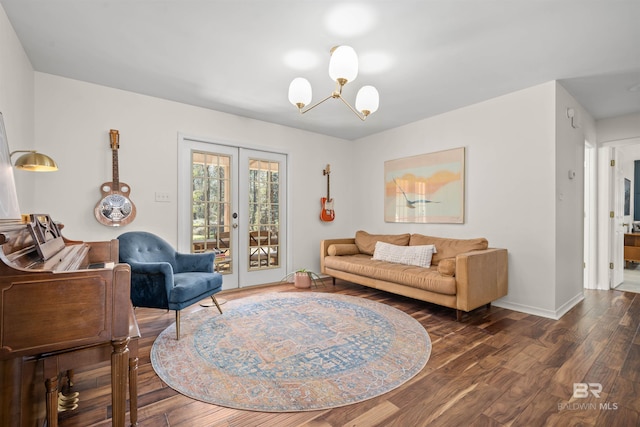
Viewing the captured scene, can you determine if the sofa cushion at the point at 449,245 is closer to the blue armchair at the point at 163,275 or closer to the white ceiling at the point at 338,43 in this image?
the white ceiling at the point at 338,43

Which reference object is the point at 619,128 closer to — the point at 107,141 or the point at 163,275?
the point at 163,275

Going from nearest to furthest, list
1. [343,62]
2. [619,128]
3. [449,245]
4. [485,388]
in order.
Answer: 1. [485,388]
2. [343,62]
3. [449,245]
4. [619,128]

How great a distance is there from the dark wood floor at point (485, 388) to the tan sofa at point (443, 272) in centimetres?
31

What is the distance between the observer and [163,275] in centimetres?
235

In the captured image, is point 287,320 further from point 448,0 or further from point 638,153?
point 638,153

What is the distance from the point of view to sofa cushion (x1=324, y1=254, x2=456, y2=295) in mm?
2891

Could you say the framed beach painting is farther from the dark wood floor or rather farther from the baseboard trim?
the dark wood floor

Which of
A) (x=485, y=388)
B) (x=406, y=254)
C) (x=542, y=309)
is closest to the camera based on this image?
(x=485, y=388)

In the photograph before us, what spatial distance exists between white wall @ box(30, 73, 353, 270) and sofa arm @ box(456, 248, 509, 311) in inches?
117

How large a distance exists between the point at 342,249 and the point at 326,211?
787mm

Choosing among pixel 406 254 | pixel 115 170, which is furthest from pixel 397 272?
pixel 115 170

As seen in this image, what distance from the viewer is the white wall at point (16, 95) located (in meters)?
1.99

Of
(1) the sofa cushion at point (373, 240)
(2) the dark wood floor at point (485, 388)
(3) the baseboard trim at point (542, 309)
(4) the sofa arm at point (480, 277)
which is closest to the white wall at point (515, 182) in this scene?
(3) the baseboard trim at point (542, 309)

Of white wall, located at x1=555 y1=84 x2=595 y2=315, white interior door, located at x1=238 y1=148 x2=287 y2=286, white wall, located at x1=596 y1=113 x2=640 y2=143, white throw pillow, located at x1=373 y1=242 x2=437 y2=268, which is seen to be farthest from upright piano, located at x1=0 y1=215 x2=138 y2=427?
white wall, located at x1=596 y1=113 x2=640 y2=143
